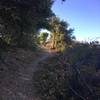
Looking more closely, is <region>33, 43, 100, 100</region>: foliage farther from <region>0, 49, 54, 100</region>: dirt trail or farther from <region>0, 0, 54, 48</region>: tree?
<region>0, 0, 54, 48</region>: tree

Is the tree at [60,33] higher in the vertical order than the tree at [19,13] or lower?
higher

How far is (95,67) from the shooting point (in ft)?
44.3

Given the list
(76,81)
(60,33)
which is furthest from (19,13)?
(60,33)

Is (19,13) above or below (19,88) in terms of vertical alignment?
above

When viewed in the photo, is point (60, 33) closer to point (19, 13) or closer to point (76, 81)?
point (19, 13)

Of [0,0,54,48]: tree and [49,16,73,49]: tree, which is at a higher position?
[49,16,73,49]: tree

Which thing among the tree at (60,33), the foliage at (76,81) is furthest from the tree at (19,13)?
the tree at (60,33)

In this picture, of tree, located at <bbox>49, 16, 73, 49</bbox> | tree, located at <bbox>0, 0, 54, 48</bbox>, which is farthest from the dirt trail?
tree, located at <bbox>49, 16, 73, 49</bbox>

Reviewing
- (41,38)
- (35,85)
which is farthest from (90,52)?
(41,38)

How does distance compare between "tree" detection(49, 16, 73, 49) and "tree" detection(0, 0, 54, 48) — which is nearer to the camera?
"tree" detection(0, 0, 54, 48)

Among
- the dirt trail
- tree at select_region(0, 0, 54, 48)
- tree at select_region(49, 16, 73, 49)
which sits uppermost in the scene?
tree at select_region(49, 16, 73, 49)

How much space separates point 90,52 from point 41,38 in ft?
98.0

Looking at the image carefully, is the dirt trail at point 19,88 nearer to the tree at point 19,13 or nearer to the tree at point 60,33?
the tree at point 19,13

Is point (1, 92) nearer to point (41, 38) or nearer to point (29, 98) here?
point (29, 98)
